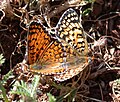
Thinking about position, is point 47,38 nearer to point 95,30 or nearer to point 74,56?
point 74,56

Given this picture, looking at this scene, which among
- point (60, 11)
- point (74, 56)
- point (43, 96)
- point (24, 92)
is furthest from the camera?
point (60, 11)

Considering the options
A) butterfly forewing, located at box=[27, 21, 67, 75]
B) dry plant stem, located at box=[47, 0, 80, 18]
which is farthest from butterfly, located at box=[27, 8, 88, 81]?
dry plant stem, located at box=[47, 0, 80, 18]

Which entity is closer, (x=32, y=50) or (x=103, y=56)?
(x=32, y=50)

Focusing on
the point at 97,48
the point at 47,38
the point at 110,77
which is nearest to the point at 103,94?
the point at 110,77

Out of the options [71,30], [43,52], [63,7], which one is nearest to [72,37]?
[71,30]

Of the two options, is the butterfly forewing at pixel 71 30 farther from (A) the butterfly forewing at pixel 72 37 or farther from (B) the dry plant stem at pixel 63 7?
(B) the dry plant stem at pixel 63 7

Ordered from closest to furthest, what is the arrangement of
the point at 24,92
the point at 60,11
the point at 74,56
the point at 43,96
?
the point at 24,92 → the point at 74,56 → the point at 43,96 → the point at 60,11

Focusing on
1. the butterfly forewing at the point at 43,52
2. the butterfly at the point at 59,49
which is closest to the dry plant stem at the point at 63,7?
the butterfly at the point at 59,49

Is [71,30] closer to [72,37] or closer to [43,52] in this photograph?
[72,37]

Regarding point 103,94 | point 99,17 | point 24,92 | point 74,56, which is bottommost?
point 103,94

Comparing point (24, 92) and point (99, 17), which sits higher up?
point (99, 17)
